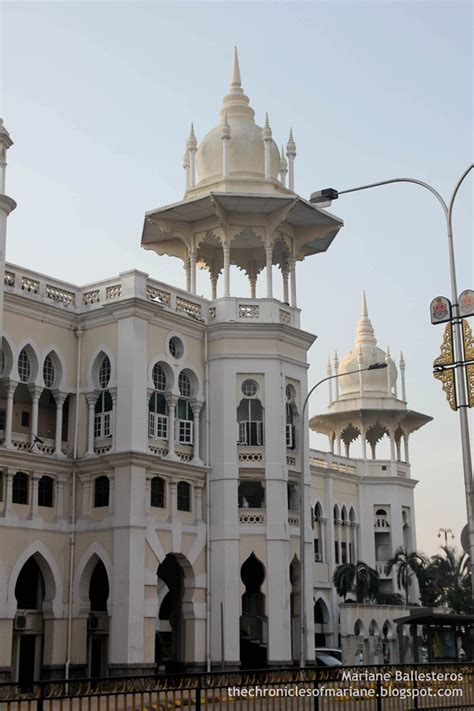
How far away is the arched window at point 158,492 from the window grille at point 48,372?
14.7ft

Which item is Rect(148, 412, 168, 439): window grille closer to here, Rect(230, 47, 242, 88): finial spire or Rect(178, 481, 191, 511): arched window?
Rect(178, 481, 191, 511): arched window

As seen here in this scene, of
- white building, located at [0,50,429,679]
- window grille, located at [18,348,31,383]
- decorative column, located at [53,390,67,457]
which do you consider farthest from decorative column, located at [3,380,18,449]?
decorative column, located at [53,390,67,457]

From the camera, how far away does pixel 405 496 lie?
59062mm

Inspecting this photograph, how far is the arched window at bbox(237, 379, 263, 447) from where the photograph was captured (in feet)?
118

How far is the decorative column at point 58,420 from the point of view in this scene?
32.5m

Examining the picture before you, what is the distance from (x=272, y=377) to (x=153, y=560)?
7878 mm

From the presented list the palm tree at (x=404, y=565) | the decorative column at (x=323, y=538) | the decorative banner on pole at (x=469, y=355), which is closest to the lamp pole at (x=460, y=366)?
the decorative banner on pole at (x=469, y=355)

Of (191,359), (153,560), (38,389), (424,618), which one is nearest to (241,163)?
(191,359)

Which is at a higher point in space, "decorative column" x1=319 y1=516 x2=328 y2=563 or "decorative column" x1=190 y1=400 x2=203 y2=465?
"decorative column" x1=190 y1=400 x2=203 y2=465

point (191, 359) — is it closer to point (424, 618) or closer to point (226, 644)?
point (226, 644)

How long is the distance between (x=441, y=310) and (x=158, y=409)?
16143mm

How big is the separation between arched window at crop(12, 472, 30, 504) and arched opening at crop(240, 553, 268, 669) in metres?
7.94

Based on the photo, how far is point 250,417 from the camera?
118 feet

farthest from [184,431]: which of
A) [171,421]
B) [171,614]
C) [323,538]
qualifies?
[323,538]
